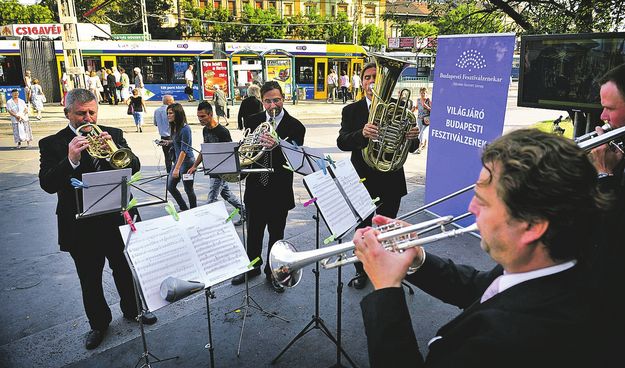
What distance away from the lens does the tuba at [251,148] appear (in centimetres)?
430

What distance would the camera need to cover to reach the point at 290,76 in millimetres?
23047

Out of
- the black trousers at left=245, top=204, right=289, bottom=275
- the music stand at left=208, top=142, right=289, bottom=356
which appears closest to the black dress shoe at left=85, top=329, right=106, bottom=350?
the music stand at left=208, top=142, right=289, bottom=356

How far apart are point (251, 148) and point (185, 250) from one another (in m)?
1.96

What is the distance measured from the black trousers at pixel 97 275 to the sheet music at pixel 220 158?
3.75 ft

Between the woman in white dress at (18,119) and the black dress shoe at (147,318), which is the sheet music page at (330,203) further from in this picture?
the woman in white dress at (18,119)

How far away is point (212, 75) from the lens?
20484 millimetres

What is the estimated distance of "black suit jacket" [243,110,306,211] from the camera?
4504 mm

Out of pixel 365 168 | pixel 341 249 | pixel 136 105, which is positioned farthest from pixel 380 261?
pixel 136 105

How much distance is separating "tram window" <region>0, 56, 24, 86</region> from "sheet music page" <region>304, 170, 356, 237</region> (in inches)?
923

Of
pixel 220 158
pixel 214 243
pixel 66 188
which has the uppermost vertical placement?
pixel 220 158

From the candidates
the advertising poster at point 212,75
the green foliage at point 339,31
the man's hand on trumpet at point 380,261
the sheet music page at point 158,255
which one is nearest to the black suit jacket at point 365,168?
→ the sheet music page at point 158,255

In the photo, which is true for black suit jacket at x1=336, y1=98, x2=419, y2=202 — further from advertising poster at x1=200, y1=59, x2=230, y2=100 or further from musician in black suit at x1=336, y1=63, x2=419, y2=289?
advertising poster at x1=200, y1=59, x2=230, y2=100

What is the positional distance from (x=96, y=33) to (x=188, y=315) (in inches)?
1039

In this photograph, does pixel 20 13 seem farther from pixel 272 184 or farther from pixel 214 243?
pixel 214 243
